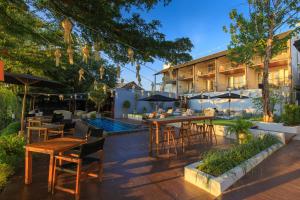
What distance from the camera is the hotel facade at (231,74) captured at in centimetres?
1850

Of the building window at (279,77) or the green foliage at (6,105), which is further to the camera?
the building window at (279,77)

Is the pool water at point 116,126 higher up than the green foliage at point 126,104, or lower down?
lower down

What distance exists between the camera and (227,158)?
463 cm

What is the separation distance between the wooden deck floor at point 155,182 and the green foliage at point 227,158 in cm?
36

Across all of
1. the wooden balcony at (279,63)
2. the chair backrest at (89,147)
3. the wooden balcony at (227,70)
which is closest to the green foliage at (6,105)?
the chair backrest at (89,147)

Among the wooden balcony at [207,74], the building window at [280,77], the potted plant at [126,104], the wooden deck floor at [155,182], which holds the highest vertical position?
the wooden balcony at [207,74]

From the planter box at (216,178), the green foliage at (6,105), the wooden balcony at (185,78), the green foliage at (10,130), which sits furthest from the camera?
the wooden balcony at (185,78)

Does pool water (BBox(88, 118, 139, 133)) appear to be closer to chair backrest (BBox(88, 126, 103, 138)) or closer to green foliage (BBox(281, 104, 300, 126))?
chair backrest (BBox(88, 126, 103, 138))

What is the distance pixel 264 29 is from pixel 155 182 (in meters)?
11.1

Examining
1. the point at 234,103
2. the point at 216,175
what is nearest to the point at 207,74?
the point at 234,103

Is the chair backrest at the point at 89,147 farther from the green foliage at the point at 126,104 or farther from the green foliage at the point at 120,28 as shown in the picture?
the green foliage at the point at 126,104

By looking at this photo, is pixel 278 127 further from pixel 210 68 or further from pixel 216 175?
pixel 210 68

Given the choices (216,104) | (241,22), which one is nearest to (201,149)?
(241,22)

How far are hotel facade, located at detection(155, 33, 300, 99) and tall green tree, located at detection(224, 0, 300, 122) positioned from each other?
10.4ft
